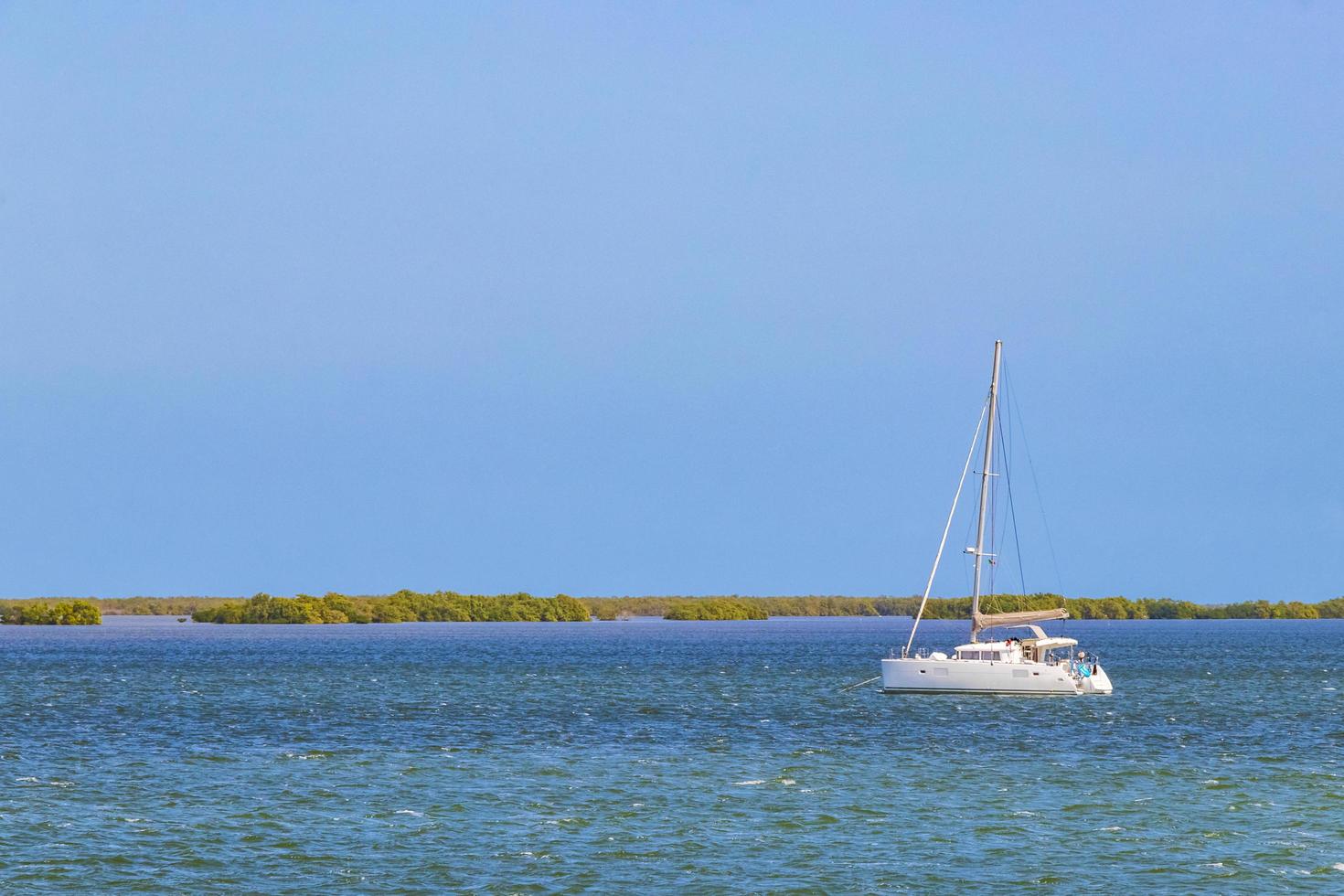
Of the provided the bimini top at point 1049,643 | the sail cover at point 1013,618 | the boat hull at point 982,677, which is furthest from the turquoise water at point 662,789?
the sail cover at point 1013,618

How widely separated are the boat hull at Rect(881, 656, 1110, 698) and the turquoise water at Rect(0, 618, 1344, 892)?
0.75 metres

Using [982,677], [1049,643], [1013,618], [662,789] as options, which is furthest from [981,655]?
[662,789]

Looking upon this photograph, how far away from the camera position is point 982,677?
7550 cm

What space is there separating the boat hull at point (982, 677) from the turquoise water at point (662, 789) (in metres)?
0.75

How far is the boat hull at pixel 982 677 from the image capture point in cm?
7500

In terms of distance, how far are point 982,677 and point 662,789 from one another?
117 feet

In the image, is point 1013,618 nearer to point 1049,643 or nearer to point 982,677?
point 1049,643

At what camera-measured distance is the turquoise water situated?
31938mm

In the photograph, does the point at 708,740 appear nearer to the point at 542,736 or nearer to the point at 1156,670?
the point at 542,736

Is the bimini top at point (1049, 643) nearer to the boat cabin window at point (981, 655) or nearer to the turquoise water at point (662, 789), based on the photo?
the boat cabin window at point (981, 655)

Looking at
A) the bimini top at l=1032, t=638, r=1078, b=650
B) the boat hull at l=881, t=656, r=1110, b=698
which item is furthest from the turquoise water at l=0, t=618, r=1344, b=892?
the bimini top at l=1032, t=638, r=1078, b=650

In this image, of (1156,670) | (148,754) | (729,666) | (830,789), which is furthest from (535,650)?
(830,789)

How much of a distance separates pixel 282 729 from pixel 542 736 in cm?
1048

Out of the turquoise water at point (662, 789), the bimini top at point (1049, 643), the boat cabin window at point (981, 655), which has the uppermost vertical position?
the bimini top at point (1049, 643)
